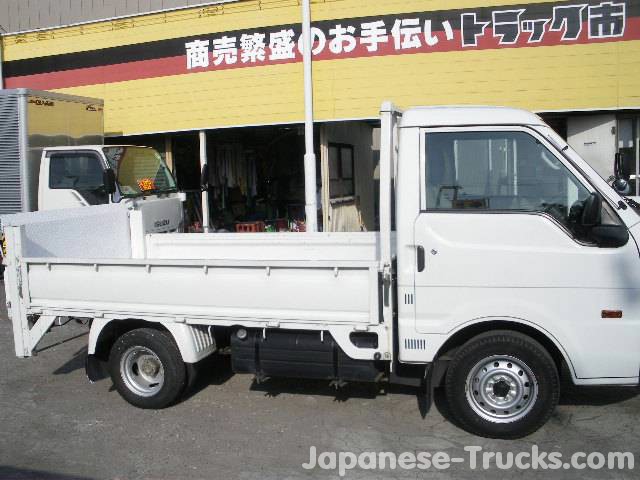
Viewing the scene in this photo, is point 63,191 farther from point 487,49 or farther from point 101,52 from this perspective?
point 487,49

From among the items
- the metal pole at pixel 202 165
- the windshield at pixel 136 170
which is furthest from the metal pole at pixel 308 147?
the metal pole at pixel 202 165

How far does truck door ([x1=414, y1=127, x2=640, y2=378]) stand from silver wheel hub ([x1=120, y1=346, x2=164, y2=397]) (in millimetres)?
2245

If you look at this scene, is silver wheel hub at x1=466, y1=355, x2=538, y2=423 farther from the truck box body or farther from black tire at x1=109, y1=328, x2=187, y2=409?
the truck box body

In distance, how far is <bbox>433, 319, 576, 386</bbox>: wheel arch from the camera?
4324 mm

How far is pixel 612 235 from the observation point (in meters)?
4.13

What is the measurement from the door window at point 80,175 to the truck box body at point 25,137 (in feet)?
1.63

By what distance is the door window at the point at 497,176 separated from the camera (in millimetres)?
4324

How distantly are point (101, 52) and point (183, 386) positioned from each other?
9674 millimetres

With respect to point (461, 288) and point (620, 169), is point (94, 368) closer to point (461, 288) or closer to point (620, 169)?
point (461, 288)

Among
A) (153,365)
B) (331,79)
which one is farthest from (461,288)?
(331,79)

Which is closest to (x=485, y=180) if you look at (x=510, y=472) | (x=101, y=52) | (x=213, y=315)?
(x=510, y=472)

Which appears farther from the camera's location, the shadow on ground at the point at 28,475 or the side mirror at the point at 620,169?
the side mirror at the point at 620,169

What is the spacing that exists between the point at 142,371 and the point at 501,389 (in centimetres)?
289

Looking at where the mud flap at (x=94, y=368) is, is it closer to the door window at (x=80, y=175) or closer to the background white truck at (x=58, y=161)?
the background white truck at (x=58, y=161)
